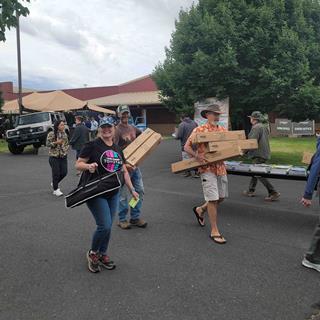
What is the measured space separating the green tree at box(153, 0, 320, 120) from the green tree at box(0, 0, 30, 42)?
17.6ft

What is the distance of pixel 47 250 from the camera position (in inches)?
220

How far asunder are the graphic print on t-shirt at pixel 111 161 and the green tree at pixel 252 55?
28.6ft

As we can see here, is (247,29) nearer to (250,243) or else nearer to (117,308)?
(250,243)

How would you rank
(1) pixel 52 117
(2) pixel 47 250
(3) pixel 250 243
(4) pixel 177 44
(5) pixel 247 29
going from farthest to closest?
(1) pixel 52 117 < (4) pixel 177 44 < (5) pixel 247 29 < (3) pixel 250 243 < (2) pixel 47 250

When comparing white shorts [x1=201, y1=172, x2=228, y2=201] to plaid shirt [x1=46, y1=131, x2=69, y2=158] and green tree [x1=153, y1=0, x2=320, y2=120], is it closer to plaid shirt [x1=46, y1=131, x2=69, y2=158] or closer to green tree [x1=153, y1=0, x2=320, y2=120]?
plaid shirt [x1=46, y1=131, x2=69, y2=158]

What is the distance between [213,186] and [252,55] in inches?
322

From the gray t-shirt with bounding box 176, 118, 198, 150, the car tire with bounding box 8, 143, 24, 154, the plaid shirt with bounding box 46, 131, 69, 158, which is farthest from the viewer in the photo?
the car tire with bounding box 8, 143, 24, 154

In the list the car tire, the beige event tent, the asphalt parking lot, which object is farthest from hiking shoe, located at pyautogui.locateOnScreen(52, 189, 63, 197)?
the beige event tent

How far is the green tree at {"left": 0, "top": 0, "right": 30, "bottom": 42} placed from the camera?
9.67 metres

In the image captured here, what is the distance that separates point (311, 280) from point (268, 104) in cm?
963

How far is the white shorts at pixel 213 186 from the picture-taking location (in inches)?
232

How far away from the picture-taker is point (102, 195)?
4.65 metres

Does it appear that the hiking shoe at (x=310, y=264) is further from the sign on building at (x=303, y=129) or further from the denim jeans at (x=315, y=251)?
the sign on building at (x=303, y=129)

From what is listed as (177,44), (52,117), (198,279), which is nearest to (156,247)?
(198,279)
